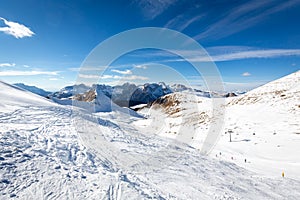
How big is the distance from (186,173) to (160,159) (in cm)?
231

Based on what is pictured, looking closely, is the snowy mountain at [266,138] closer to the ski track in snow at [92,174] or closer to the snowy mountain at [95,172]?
the snowy mountain at [95,172]

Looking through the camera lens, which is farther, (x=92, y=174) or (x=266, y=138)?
(x=266, y=138)

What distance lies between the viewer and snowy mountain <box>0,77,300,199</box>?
639 cm

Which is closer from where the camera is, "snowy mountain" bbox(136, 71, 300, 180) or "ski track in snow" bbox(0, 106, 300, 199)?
"ski track in snow" bbox(0, 106, 300, 199)

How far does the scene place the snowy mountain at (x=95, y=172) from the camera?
6391mm

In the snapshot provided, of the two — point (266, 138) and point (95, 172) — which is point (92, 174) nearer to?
point (95, 172)

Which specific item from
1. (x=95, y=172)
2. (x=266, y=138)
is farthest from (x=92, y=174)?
(x=266, y=138)

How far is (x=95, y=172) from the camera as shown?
25.6 ft

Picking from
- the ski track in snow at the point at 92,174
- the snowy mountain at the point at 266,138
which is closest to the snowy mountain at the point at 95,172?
the ski track in snow at the point at 92,174

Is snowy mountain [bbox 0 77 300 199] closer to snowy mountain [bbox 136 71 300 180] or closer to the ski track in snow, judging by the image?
the ski track in snow

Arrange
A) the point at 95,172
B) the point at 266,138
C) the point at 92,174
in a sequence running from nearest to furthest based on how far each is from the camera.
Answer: the point at 92,174 → the point at 95,172 → the point at 266,138

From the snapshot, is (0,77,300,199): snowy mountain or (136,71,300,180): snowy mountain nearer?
(0,77,300,199): snowy mountain

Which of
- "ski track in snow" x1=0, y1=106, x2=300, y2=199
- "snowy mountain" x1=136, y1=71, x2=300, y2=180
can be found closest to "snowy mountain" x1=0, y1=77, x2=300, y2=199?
"ski track in snow" x1=0, y1=106, x2=300, y2=199

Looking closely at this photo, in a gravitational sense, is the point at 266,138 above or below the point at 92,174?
above
